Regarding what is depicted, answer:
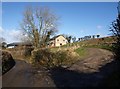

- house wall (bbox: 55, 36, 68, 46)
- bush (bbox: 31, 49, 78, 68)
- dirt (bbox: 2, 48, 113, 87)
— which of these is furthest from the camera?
house wall (bbox: 55, 36, 68, 46)

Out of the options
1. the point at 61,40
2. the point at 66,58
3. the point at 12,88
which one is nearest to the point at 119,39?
the point at 12,88

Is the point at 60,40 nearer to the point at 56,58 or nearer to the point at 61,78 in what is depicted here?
the point at 56,58

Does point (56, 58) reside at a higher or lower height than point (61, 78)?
higher

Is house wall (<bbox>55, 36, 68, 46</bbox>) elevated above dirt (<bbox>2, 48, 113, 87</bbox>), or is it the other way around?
house wall (<bbox>55, 36, 68, 46</bbox>)

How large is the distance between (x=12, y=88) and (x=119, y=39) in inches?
305

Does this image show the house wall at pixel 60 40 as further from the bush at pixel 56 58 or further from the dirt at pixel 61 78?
the dirt at pixel 61 78

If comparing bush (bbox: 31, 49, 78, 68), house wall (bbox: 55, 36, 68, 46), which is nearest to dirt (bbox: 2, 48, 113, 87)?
bush (bbox: 31, 49, 78, 68)

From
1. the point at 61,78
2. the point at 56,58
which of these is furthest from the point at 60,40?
the point at 61,78

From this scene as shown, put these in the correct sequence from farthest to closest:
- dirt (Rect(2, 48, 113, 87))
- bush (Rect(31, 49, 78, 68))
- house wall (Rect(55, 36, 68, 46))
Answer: house wall (Rect(55, 36, 68, 46))
bush (Rect(31, 49, 78, 68))
dirt (Rect(2, 48, 113, 87))

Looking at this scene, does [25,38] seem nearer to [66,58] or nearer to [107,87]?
[66,58]

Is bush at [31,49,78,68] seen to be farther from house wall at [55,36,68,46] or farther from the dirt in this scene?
house wall at [55,36,68,46]

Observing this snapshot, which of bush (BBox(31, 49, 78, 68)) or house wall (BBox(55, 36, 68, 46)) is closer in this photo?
bush (BBox(31, 49, 78, 68))

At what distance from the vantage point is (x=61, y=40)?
92.4 meters

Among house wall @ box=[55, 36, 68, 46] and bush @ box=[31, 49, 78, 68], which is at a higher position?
house wall @ box=[55, 36, 68, 46]
